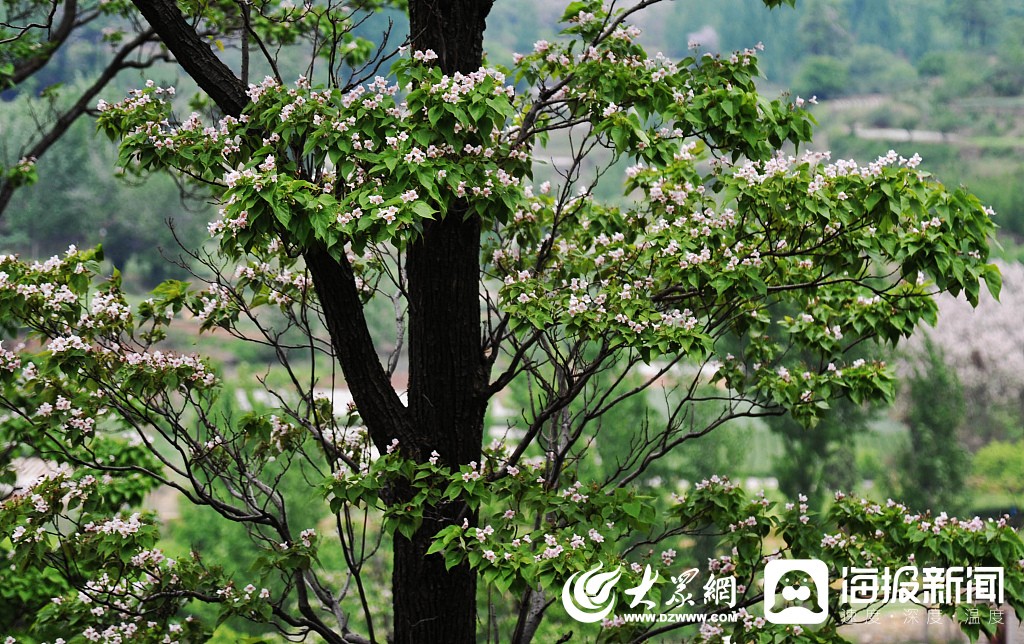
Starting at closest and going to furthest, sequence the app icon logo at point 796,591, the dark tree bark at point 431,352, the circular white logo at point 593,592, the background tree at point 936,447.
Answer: the circular white logo at point 593,592 → the dark tree bark at point 431,352 → the app icon logo at point 796,591 → the background tree at point 936,447

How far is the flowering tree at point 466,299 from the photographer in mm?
3018

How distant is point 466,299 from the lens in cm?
352

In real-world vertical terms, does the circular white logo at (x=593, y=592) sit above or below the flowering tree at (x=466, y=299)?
below

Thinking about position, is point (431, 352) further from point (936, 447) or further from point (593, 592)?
point (936, 447)

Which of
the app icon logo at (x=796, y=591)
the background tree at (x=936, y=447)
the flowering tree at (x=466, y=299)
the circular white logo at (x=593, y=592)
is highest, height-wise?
the background tree at (x=936, y=447)

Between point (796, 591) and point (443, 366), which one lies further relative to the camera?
point (796, 591)

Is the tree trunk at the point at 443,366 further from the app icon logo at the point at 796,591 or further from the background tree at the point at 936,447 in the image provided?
the background tree at the point at 936,447

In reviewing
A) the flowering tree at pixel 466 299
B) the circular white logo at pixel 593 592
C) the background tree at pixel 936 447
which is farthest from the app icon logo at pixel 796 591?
the background tree at pixel 936 447

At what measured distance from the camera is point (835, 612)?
12.6ft

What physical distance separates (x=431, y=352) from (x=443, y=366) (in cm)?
7

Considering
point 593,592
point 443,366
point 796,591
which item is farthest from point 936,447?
point 593,592

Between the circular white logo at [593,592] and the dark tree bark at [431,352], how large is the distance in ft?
1.83

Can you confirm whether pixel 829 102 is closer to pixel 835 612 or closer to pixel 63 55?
pixel 63 55

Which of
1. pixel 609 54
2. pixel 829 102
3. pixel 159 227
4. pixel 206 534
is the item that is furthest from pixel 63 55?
pixel 609 54
